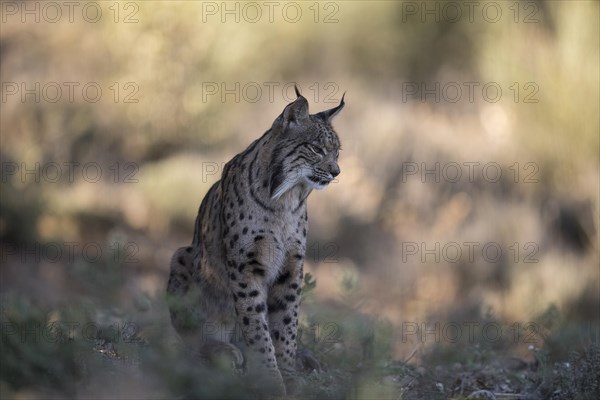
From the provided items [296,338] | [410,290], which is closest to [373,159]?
[410,290]

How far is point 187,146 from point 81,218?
2351mm

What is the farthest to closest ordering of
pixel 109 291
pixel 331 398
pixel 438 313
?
1. pixel 438 313
2. pixel 331 398
3. pixel 109 291

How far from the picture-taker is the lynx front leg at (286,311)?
7367 mm

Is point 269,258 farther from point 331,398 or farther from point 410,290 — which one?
point 410,290

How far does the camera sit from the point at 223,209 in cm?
748

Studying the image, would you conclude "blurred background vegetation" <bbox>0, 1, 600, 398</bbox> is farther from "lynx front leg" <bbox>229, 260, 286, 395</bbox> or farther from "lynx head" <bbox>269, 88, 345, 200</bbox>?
"lynx head" <bbox>269, 88, 345, 200</bbox>

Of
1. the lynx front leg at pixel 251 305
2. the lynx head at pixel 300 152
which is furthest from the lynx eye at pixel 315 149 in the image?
the lynx front leg at pixel 251 305

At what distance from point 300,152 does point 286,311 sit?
3.80 ft

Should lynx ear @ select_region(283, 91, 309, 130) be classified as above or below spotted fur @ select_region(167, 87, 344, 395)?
above

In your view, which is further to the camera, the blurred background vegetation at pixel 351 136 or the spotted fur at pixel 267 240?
the blurred background vegetation at pixel 351 136

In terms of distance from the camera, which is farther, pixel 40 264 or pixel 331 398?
pixel 40 264

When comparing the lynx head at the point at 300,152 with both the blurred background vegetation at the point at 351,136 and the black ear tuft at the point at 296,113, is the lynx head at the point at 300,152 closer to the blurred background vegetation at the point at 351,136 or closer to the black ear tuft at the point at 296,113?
the black ear tuft at the point at 296,113

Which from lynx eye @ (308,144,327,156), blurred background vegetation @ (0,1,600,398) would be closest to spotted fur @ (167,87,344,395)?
lynx eye @ (308,144,327,156)

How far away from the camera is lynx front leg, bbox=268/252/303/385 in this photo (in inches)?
290
